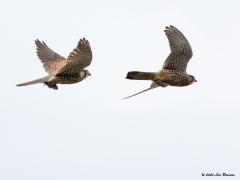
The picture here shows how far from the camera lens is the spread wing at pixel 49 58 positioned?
25.9 metres

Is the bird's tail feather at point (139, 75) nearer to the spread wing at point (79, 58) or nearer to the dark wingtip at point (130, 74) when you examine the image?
the dark wingtip at point (130, 74)

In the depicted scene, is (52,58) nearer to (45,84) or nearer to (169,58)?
(45,84)

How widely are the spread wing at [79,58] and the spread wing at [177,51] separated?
6.07 feet

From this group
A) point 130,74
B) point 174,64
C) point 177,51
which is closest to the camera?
point 130,74

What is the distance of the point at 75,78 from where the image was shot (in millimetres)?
24328

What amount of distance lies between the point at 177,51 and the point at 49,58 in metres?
4.91

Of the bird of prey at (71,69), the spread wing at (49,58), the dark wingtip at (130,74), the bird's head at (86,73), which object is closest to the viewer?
the dark wingtip at (130,74)

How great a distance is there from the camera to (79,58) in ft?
76.7

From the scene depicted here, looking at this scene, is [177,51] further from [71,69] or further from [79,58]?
[71,69]

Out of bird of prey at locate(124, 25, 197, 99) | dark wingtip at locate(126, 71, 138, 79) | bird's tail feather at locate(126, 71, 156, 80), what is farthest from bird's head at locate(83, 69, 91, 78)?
dark wingtip at locate(126, 71, 138, 79)

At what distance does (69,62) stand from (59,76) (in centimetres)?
60

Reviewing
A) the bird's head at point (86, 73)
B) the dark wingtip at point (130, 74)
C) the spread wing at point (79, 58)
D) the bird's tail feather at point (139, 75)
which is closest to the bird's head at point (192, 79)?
the bird's tail feather at point (139, 75)

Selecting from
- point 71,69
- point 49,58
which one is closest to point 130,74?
point 71,69

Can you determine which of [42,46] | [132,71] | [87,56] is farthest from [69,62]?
[42,46]
